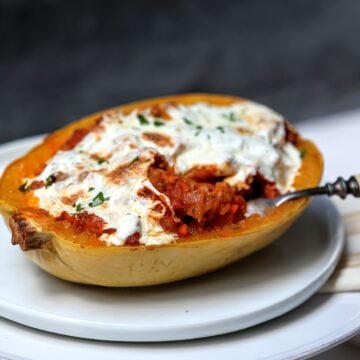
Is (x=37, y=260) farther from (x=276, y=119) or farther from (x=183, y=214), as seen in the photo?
(x=276, y=119)

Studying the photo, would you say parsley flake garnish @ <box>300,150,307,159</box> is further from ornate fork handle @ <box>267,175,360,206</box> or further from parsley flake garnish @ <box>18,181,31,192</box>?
parsley flake garnish @ <box>18,181,31,192</box>

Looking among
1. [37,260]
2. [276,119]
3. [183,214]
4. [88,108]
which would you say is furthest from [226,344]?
[88,108]

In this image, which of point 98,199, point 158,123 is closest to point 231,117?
point 158,123

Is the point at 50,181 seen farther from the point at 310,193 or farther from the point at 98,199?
the point at 310,193

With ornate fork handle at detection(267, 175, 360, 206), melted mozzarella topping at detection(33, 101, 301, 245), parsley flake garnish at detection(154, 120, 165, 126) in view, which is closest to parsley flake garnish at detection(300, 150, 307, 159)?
melted mozzarella topping at detection(33, 101, 301, 245)

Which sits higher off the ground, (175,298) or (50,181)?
(50,181)

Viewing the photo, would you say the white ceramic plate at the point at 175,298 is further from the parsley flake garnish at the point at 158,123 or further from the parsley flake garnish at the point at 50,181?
the parsley flake garnish at the point at 158,123

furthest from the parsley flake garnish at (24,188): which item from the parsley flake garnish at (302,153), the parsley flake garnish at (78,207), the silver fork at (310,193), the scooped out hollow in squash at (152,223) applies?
the parsley flake garnish at (302,153)
